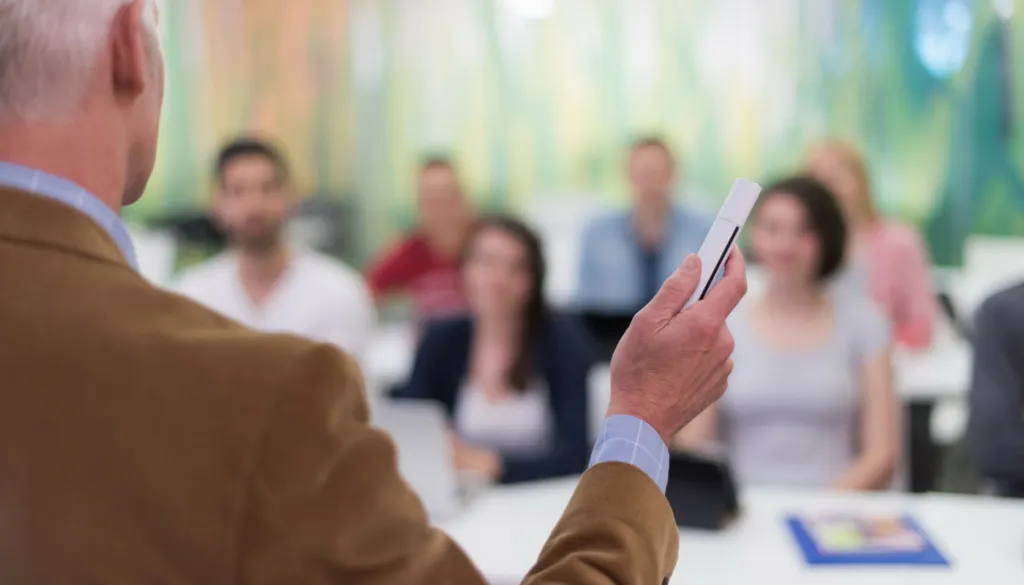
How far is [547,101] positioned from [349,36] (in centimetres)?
117

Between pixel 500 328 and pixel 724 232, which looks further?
pixel 500 328

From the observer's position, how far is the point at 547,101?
536 cm

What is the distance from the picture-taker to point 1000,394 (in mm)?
2131

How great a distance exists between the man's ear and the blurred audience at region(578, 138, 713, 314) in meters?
3.43

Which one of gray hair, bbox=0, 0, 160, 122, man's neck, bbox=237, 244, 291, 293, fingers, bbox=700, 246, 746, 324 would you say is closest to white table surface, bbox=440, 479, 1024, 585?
fingers, bbox=700, 246, 746, 324

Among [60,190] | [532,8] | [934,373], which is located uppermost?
[532,8]

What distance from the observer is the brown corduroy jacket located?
2.02 feet

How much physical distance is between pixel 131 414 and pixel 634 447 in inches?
15.3

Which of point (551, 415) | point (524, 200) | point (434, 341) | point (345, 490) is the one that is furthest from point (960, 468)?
point (345, 490)

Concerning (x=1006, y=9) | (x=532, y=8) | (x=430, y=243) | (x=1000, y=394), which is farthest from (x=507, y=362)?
(x=1006, y=9)

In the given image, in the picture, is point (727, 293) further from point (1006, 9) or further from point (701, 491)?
point (1006, 9)

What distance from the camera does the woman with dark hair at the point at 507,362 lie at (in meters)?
2.53

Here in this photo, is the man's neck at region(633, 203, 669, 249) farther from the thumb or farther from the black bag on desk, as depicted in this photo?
the thumb

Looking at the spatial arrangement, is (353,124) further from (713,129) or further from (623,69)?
(713,129)
